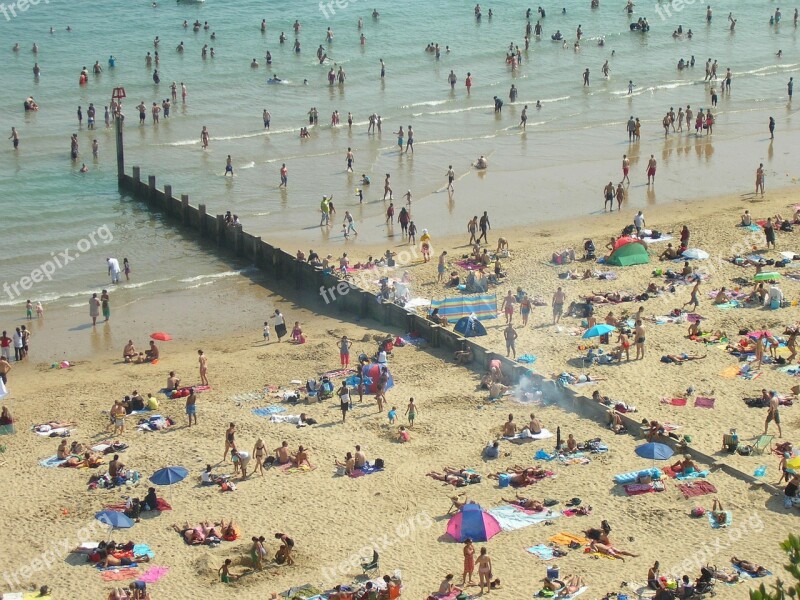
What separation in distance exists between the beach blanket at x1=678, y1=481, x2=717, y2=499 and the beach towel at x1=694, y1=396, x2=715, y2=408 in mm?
3539

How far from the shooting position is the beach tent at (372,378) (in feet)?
85.3

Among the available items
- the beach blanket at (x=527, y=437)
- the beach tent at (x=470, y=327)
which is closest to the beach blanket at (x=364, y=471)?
the beach blanket at (x=527, y=437)

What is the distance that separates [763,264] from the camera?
32.3 meters

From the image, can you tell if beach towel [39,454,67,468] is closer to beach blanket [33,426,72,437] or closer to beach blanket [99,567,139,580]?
beach blanket [33,426,72,437]

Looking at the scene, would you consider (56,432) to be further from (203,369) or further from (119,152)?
(119,152)

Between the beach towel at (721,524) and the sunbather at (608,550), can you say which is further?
the beach towel at (721,524)

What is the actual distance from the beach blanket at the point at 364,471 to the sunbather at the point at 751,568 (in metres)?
7.03

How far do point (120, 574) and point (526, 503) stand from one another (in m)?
6.90

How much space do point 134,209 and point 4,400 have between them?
15.4m

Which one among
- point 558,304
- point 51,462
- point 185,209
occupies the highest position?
point 185,209

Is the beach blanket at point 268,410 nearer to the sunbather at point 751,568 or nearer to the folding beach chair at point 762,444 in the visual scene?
the folding beach chair at point 762,444

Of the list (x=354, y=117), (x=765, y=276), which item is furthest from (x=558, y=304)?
(x=354, y=117)

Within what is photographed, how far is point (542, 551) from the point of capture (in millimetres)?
19500

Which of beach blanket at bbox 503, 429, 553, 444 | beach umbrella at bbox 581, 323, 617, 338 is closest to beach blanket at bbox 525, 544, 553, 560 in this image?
beach blanket at bbox 503, 429, 553, 444
